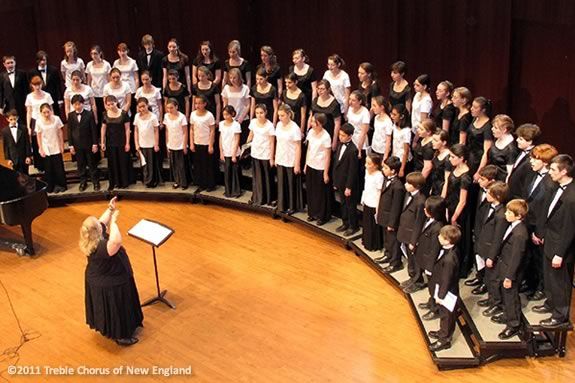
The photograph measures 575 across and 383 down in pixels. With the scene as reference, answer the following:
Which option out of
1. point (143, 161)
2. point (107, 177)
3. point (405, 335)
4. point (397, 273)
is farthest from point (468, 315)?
point (107, 177)

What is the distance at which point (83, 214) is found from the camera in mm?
9867

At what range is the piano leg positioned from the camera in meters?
8.65

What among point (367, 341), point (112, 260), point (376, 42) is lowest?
point (367, 341)

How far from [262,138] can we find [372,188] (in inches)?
67.7

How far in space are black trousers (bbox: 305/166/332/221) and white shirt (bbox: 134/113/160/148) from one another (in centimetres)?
209

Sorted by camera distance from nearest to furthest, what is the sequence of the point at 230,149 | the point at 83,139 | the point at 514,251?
the point at 514,251
the point at 230,149
the point at 83,139

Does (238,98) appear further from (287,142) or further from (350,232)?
(350,232)

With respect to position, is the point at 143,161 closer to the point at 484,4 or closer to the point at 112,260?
the point at 112,260

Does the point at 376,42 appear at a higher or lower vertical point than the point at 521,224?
higher

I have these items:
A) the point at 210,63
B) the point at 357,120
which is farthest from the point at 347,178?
the point at 210,63

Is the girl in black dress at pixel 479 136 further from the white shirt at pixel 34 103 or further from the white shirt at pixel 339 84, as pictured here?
the white shirt at pixel 34 103

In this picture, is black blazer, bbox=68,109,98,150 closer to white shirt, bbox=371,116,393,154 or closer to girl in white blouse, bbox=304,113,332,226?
girl in white blouse, bbox=304,113,332,226

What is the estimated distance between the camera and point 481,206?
706 centimetres

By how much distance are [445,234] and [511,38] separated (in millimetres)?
3389
